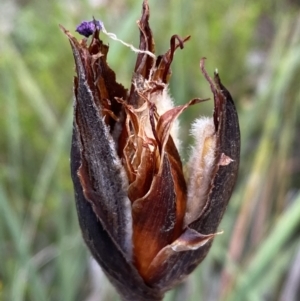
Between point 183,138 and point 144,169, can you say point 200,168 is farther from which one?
point 183,138

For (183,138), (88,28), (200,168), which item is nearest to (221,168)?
(200,168)

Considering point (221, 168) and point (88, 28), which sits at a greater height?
point (88, 28)

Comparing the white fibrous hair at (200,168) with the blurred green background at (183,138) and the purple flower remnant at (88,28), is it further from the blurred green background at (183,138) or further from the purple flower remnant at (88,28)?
the blurred green background at (183,138)

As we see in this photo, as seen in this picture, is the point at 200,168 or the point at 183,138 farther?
the point at 183,138

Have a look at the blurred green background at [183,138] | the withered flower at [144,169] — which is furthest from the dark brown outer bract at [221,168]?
the blurred green background at [183,138]

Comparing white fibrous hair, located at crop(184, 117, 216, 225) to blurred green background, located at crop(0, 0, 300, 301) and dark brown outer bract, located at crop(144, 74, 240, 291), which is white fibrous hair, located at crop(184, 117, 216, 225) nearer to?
dark brown outer bract, located at crop(144, 74, 240, 291)

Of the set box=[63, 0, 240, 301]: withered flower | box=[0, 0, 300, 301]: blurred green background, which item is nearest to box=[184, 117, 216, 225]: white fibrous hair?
box=[63, 0, 240, 301]: withered flower
